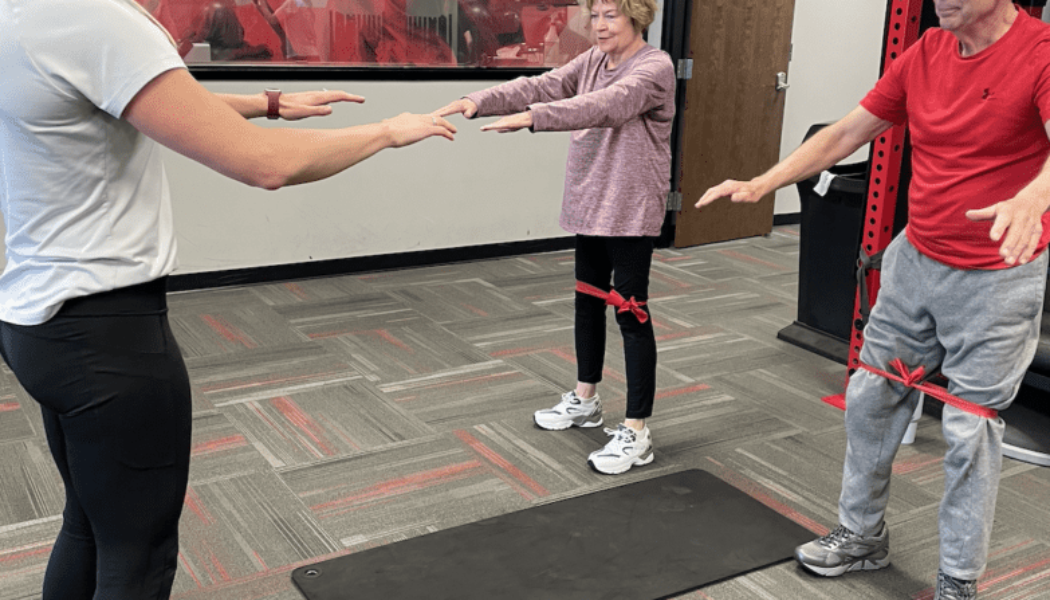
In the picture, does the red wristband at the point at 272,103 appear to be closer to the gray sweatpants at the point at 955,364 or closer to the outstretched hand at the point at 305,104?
the outstretched hand at the point at 305,104

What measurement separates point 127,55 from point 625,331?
1.68 meters

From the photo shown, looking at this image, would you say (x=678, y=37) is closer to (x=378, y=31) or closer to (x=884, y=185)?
(x=378, y=31)

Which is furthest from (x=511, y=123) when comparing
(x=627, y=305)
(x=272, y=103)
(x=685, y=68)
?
(x=685, y=68)

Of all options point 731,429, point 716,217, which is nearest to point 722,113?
point 716,217

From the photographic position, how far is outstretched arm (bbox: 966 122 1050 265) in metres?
1.35

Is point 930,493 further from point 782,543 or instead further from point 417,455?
point 417,455

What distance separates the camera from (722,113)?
5141 millimetres

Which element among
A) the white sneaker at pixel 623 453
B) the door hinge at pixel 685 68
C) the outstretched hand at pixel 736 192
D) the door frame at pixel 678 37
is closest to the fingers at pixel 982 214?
the outstretched hand at pixel 736 192

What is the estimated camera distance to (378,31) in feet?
14.1

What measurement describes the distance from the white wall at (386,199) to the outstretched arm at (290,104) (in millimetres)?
2426

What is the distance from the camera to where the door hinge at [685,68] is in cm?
493

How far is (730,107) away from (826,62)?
3.05ft

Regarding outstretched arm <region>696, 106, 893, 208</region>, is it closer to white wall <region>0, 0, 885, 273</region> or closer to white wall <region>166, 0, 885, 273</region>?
white wall <region>0, 0, 885, 273</region>

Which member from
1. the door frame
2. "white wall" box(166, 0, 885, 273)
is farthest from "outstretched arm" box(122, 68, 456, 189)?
the door frame
